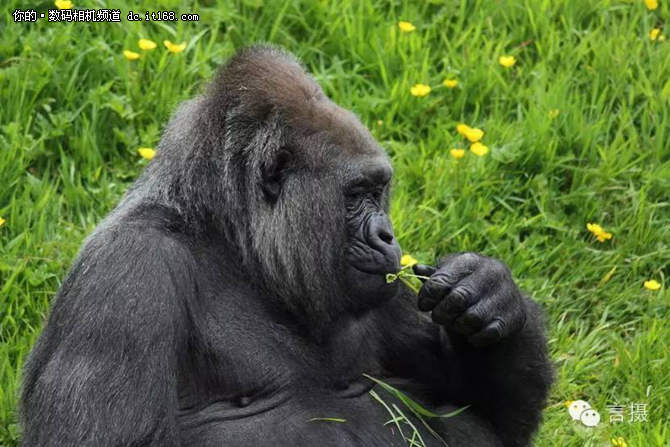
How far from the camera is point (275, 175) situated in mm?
4688

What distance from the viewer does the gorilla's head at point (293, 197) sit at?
465cm

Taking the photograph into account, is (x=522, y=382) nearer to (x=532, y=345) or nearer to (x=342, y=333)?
(x=532, y=345)

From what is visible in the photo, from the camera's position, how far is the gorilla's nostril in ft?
15.3

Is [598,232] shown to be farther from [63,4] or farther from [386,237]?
[63,4]

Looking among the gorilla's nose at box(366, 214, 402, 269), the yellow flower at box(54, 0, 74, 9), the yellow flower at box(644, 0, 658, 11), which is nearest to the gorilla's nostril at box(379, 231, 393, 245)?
the gorilla's nose at box(366, 214, 402, 269)

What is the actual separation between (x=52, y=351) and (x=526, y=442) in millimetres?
2070

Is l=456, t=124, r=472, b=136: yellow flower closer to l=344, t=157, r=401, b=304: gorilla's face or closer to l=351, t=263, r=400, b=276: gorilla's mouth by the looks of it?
l=344, t=157, r=401, b=304: gorilla's face

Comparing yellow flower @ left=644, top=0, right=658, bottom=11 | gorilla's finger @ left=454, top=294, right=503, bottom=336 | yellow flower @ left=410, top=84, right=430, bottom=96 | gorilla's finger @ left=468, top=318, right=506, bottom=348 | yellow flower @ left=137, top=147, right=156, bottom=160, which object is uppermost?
gorilla's finger @ left=454, top=294, right=503, bottom=336

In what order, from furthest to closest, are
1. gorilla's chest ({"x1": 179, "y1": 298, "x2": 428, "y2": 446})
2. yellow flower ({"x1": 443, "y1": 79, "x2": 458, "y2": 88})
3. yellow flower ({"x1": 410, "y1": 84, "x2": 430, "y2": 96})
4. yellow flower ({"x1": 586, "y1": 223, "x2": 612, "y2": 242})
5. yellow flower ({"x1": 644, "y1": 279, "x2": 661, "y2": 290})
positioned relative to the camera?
1. yellow flower ({"x1": 443, "y1": 79, "x2": 458, "y2": 88})
2. yellow flower ({"x1": 410, "y1": 84, "x2": 430, "y2": 96})
3. yellow flower ({"x1": 586, "y1": 223, "x2": 612, "y2": 242})
4. yellow flower ({"x1": 644, "y1": 279, "x2": 661, "y2": 290})
5. gorilla's chest ({"x1": 179, "y1": 298, "x2": 428, "y2": 446})

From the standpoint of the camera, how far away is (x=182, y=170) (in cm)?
475

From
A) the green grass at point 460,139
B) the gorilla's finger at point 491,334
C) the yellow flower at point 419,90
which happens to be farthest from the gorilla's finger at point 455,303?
the yellow flower at point 419,90

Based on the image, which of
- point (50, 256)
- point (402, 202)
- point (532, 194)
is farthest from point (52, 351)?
point (532, 194)

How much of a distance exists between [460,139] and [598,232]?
99 cm

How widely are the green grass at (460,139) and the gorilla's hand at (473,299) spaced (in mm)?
1178
